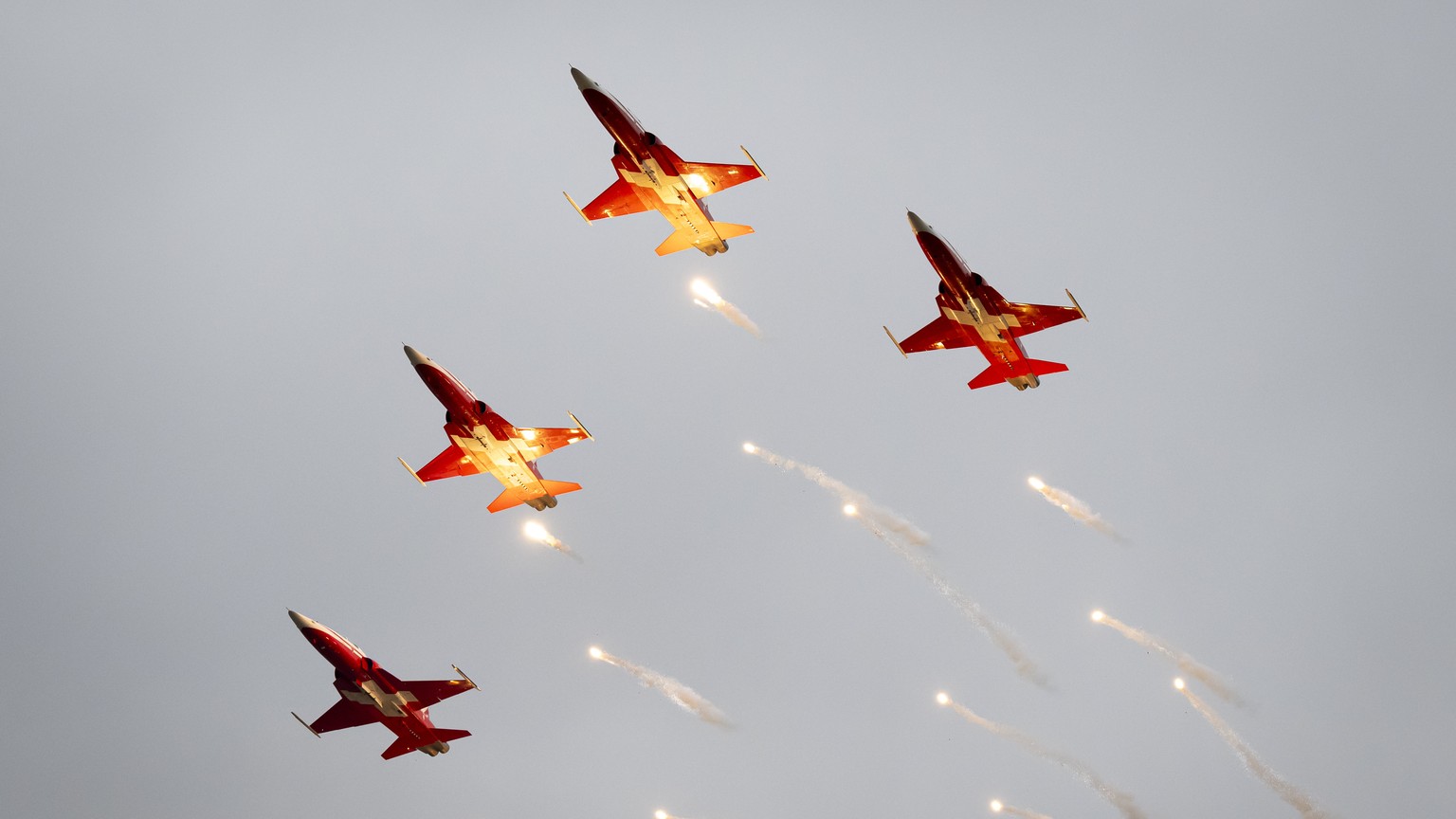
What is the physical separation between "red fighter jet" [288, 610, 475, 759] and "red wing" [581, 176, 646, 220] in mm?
27838

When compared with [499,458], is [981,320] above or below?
above

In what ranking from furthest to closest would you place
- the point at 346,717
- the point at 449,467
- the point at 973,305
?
1. the point at 346,717
2. the point at 449,467
3. the point at 973,305

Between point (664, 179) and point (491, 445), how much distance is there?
689 inches

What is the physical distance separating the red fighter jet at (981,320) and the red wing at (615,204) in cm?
1654

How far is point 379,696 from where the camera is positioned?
3014 inches

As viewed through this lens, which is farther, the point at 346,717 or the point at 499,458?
the point at 346,717

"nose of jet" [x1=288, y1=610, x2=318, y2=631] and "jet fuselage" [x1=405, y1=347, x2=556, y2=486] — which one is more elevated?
"jet fuselage" [x1=405, y1=347, x2=556, y2=486]

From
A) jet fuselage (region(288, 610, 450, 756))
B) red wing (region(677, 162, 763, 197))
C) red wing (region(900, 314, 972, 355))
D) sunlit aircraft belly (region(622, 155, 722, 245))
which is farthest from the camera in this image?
red wing (region(900, 314, 972, 355))

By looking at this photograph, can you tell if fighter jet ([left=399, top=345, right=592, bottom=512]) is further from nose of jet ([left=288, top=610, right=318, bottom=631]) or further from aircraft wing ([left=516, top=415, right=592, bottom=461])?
nose of jet ([left=288, top=610, right=318, bottom=631])

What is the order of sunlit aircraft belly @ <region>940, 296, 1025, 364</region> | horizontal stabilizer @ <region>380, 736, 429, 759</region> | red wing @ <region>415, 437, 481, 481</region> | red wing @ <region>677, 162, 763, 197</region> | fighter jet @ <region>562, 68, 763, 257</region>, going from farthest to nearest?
horizontal stabilizer @ <region>380, 736, 429, 759</region> → red wing @ <region>415, 437, 481, 481</region> → red wing @ <region>677, 162, 763, 197</region> → sunlit aircraft belly @ <region>940, 296, 1025, 364</region> → fighter jet @ <region>562, 68, 763, 257</region>

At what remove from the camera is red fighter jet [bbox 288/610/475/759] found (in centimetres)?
7550

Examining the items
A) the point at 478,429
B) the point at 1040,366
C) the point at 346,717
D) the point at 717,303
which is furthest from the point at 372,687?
the point at 1040,366

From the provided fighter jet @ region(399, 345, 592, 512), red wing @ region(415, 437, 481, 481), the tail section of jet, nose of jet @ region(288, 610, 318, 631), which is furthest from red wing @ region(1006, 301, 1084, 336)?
nose of jet @ region(288, 610, 318, 631)

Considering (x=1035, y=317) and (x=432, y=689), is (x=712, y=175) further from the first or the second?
(x=432, y=689)
